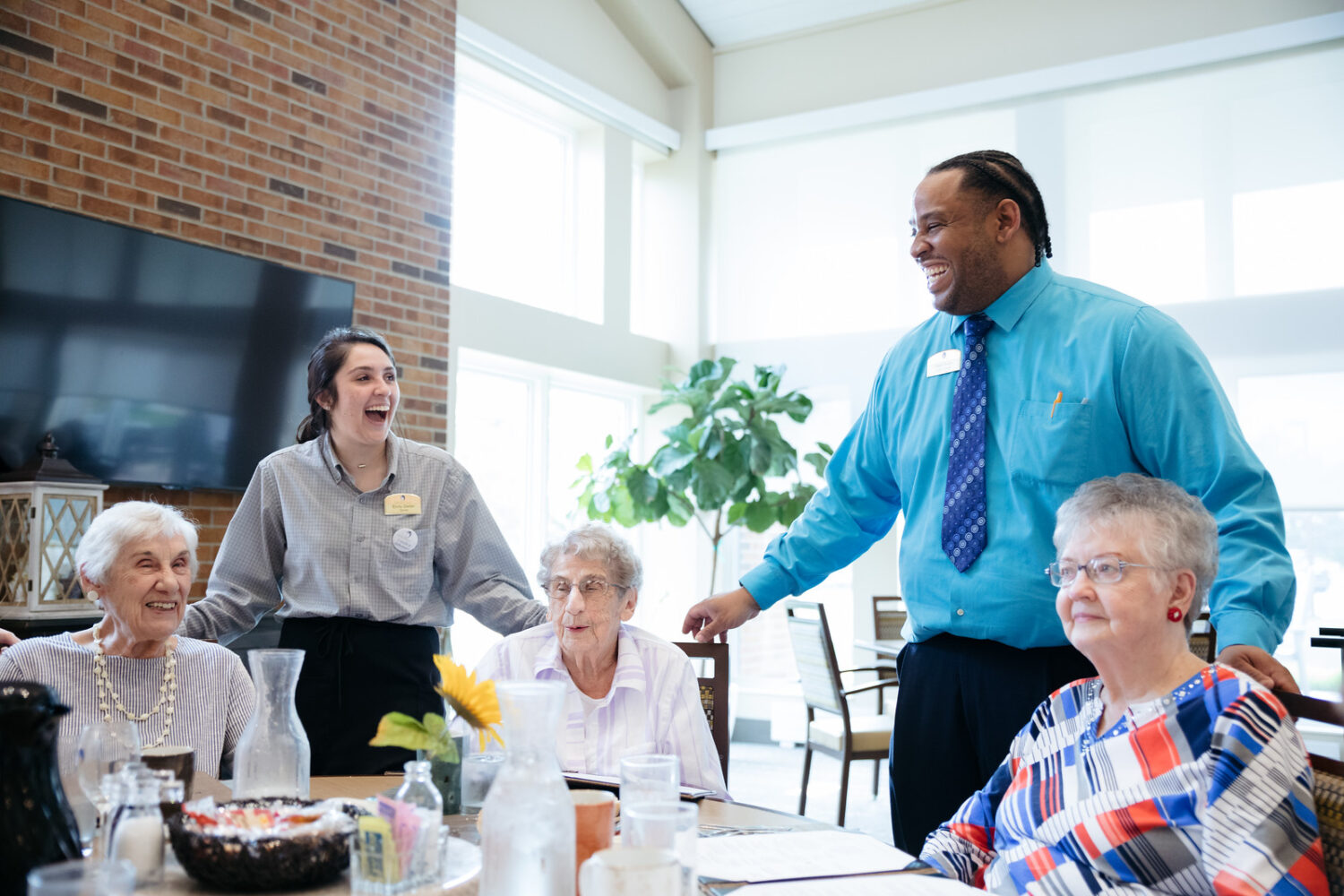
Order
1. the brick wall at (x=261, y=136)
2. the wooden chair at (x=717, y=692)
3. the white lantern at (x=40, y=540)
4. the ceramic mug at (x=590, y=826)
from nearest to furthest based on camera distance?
the ceramic mug at (x=590, y=826) < the wooden chair at (x=717, y=692) < the white lantern at (x=40, y=540) < the brick wall at (x=261, y=136)

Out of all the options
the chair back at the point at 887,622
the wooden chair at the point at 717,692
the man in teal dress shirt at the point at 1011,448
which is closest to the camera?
the man in teal dress shirt at the point at 1011,448

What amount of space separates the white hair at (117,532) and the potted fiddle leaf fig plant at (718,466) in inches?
168

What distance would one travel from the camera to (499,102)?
6.51 meters

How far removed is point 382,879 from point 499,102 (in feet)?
19.9

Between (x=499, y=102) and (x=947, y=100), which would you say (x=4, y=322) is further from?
(x=947, y=100)

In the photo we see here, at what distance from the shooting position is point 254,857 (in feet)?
3.54

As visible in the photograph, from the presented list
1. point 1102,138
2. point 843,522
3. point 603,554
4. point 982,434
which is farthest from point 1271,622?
point 1102,138

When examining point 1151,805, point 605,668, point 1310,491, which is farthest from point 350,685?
point 1310,491

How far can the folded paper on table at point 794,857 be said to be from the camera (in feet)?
4.17

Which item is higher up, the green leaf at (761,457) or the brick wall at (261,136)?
the brick wall at (261,136)

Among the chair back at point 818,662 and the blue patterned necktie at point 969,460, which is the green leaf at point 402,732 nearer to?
the blue patterned necktie at point 969,460

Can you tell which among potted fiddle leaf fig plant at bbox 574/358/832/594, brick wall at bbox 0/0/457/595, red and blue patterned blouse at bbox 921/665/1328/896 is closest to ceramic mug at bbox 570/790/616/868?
red and blue patterned blouse at bbox 921/665/1328/896

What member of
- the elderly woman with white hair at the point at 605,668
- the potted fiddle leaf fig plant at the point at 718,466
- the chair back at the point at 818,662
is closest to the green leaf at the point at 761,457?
Result: the potted fiddle leaf fig plant at the point at 718,466

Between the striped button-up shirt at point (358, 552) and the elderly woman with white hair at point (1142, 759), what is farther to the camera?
the striped button-up shirt at point (358, 552)
